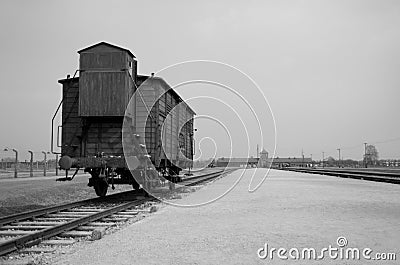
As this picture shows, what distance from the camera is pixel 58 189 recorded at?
73.8ft

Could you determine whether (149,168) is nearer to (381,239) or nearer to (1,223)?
(1,223)

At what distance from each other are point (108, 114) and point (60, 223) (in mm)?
5087

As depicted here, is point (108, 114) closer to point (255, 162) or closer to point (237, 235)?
point (237, 235)

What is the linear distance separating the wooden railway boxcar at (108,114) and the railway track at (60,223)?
1454 mm

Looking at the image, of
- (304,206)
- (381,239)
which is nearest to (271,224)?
(381,239)

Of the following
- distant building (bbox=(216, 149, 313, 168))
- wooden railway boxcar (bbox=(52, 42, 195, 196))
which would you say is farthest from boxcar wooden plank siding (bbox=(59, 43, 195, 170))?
distant building (bbox=(216, 149, 313, 168))

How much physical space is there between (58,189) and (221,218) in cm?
1410

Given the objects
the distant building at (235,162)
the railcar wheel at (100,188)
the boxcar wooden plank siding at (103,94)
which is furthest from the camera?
the distant building at (235,162)

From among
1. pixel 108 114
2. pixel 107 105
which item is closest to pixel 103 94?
pixel 107 105

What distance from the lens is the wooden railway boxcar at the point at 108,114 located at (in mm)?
14820

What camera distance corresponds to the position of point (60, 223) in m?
10.6

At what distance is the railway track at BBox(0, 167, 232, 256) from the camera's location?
8.02 m

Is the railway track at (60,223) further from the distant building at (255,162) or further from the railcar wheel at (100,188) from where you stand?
the distant building at (255,162)

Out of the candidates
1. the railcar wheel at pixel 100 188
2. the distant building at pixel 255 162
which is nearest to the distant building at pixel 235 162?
the distant building at pixel 255 162
